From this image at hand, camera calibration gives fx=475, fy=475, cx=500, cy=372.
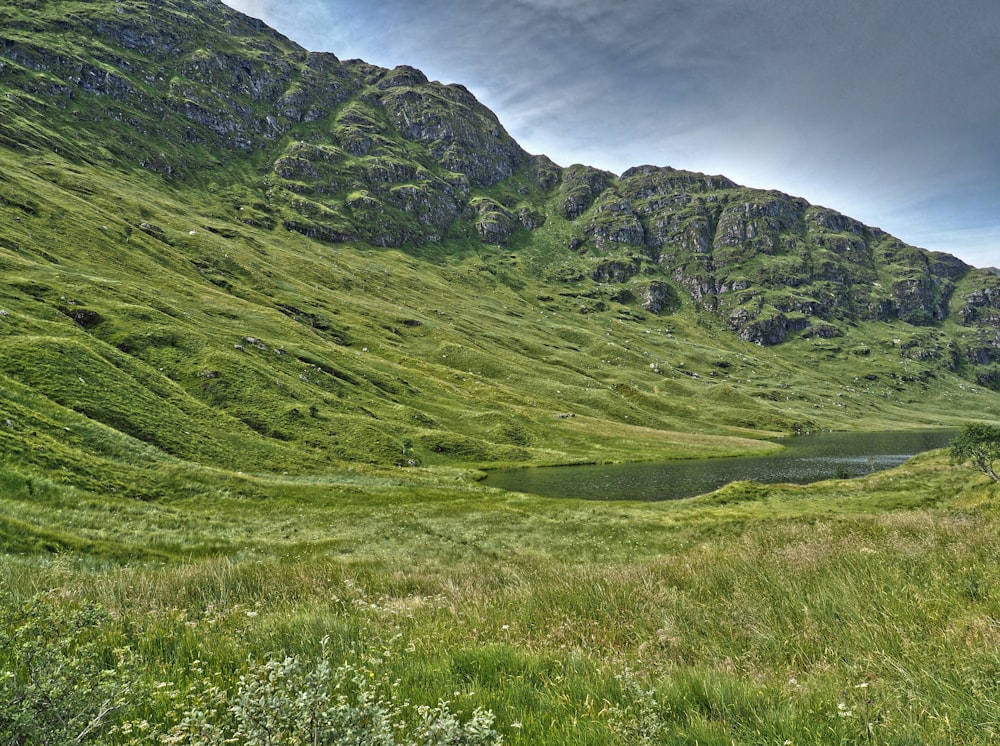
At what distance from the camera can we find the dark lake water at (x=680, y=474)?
272 feet

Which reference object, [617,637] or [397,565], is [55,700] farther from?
[397,565]

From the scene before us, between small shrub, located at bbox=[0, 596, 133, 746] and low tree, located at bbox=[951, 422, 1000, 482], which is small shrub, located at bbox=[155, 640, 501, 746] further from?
low tree, located at bbox=[951, 422, 1000, 482]

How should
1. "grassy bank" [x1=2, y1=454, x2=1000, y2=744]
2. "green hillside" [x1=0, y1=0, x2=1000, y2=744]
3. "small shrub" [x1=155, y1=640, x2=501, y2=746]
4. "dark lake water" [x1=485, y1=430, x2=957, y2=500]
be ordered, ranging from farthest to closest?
"dark lake water" [x1=485, y1=430, x2=957, y2=500], "green hillside" [x1=0, y1=0, x2=1000, y2=744], "grassy bank" [x1=2, y1=454, x2=1000, y2=744], "small shrub" [x1=155, y1=640, x2=501, y2=746]

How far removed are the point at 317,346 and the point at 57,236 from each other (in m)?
73.6

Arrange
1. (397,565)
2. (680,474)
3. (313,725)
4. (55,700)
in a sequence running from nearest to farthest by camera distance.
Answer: (313,725) → (55,700) → (397,565) → (680,474)

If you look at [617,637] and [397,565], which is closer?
[617,637]

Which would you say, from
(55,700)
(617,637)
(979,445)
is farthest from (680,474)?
(55,700)

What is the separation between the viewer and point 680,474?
10131cm

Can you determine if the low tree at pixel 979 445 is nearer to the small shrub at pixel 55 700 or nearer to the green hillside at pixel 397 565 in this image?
the green hillside at pixel 397 565

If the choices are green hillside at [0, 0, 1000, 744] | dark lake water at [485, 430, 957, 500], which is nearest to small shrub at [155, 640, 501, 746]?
green hillside at [0, 0, 1000, 744]

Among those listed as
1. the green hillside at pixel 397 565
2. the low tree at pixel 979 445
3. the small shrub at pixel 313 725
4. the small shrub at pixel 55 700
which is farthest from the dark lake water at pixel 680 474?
the small shrub at pixel 55 700

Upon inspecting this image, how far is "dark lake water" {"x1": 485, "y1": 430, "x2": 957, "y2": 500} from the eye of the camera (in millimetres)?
82888

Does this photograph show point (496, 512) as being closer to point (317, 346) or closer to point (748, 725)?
point (748, 725)

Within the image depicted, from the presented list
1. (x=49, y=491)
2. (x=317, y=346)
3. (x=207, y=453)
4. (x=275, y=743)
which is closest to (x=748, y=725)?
(x=275, y=743)
